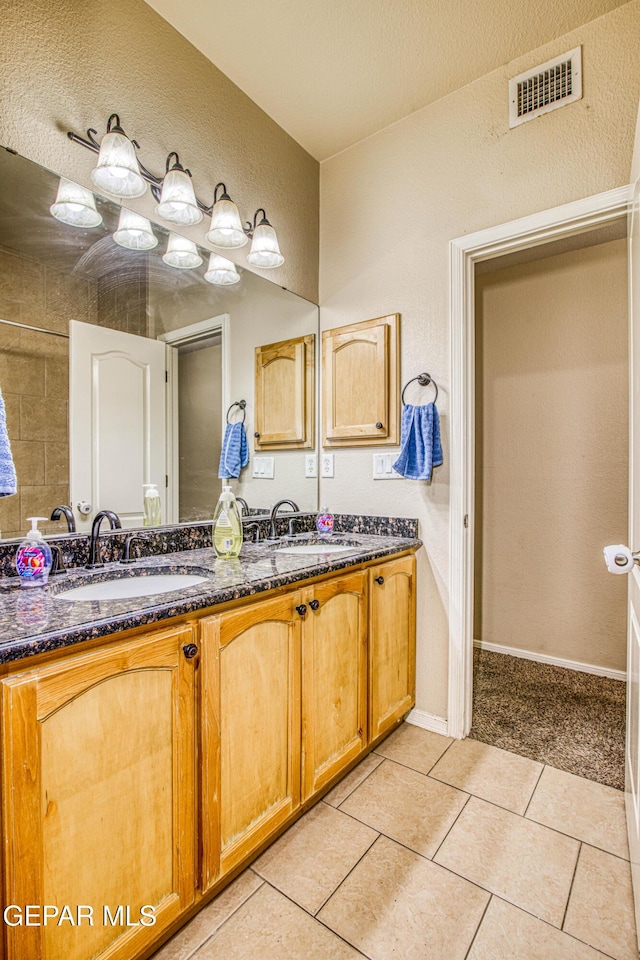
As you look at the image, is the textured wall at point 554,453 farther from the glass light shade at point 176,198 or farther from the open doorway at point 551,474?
the glass light shade at point 176,198

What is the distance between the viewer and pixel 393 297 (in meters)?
2.18

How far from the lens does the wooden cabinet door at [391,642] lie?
177 centimetres

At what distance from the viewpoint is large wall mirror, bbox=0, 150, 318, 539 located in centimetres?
136

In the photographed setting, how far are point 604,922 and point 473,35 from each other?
9.13 ft

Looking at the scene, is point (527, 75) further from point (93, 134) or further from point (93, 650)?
point (93, 650)

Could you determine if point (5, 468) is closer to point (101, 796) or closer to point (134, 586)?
point (134, 586)

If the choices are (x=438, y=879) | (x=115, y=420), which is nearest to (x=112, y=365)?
(x=115, y=420)

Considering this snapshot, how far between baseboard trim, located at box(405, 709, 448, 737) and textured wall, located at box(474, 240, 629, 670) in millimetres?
1134

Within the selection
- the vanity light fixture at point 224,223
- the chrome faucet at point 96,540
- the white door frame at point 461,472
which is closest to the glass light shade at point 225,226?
the vanity light fixture at point 224,223

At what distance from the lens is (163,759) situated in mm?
1015

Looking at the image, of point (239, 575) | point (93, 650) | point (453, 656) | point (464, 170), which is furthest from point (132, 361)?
point (453, 656)

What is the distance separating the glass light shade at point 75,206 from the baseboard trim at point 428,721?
88.7 inches

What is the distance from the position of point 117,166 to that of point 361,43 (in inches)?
42.4

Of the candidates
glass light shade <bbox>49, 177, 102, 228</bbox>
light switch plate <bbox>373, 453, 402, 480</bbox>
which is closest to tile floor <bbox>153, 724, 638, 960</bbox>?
light switch plate <bbox>373, 453, 402, 480</bbox>
